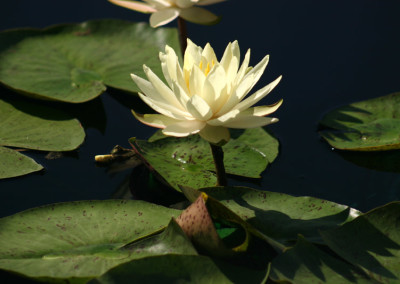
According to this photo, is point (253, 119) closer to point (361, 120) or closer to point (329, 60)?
point (361, 120)

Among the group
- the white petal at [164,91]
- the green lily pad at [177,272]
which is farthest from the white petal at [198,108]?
the green lily pad at [177,272]

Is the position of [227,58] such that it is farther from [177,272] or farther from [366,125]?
[366,125]

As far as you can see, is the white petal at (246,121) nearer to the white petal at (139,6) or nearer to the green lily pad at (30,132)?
the green lily pad at (30,132)

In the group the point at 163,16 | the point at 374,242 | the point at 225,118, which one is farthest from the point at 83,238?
the point at 163,16

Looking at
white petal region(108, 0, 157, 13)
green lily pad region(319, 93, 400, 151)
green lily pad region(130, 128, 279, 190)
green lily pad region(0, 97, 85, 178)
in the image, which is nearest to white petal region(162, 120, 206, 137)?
green lily pad region(130, 128, 279, 190)

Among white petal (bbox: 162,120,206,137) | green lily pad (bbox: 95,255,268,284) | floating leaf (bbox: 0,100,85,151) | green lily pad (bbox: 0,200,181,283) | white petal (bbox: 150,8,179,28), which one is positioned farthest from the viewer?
white petal (bbox: 150,8,179,28)

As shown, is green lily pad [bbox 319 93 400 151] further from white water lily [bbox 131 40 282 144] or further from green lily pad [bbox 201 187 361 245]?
white water lily [bbox 131 40 282 144]

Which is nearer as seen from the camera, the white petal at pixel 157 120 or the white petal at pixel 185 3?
the white petal at pixel 157 120
